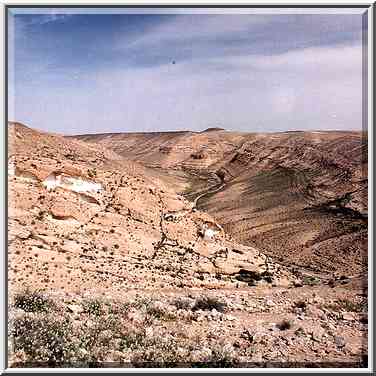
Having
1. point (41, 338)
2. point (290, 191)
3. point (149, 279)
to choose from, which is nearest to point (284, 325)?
point (149, 279)

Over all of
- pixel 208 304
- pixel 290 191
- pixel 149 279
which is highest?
pixel 290 191

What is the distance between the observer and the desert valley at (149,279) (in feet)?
21.6

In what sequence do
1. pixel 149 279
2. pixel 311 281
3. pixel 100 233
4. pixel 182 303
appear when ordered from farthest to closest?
pixel 311 281 < pixel 100 233 < pixel 149 279 < pixel 182 303

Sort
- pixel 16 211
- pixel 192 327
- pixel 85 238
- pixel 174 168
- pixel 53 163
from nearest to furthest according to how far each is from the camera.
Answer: pixel 192 327, pixel 16 211, pixel 85 238, pixel 53 163, pixel 174 168

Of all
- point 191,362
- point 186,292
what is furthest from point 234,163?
point 191,362

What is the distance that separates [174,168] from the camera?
1796 inches

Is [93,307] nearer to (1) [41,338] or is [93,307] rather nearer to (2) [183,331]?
(1) [41,338]

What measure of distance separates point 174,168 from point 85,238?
35.9 metres

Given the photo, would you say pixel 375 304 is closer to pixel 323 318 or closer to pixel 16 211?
pixel 323 318

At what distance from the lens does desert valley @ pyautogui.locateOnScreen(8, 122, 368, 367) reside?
657 centimetres

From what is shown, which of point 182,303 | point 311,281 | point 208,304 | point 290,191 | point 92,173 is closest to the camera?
point 182,303

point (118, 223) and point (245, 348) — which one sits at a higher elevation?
point (118, 223)

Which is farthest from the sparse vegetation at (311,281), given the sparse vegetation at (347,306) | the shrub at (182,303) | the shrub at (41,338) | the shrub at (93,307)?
Result: the shrub at (41,338)

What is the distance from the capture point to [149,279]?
931cm
